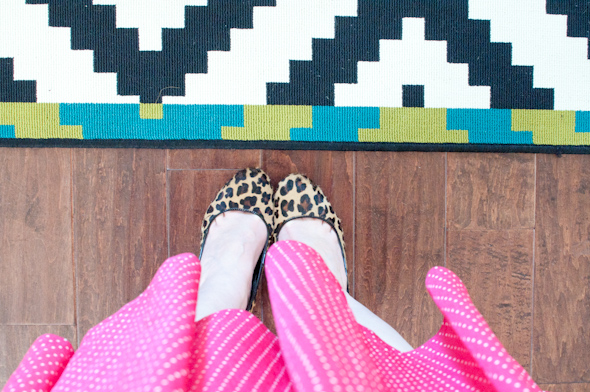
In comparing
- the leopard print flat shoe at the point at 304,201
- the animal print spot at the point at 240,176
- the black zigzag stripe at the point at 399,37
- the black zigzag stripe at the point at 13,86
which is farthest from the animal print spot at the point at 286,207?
the black zigzag stripe at the point at 13,86

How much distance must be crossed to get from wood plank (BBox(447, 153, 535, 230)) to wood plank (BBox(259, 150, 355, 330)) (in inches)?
8.8

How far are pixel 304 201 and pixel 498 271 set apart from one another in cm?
47

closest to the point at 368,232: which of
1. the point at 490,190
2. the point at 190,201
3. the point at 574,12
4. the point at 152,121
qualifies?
the point at 490,190

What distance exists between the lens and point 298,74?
786 mm

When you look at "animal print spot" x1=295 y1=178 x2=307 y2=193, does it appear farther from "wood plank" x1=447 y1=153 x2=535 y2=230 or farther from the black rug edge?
"wood plank" x1=447 y1=153 x2=535 y2=230

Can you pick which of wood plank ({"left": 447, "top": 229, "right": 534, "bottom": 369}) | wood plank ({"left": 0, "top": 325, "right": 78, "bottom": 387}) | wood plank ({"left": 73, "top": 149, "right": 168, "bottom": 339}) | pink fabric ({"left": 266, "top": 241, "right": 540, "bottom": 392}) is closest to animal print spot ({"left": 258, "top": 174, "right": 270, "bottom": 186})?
wood plank ({"left": 73, "top": 149, "right": 168, "bottom": 339})

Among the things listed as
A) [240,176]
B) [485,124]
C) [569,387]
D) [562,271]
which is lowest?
[569,387]

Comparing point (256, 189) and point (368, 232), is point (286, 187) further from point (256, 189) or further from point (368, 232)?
A: point (368, 232)

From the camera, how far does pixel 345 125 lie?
31.2 inches

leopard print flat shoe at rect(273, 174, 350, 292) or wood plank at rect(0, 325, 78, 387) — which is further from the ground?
leopard print flat shoe at rect(273, 174, 350, 292)

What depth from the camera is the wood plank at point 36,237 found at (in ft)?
2.56

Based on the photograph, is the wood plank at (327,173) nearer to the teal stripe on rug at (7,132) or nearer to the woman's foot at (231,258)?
the woman's foot at (231,258)

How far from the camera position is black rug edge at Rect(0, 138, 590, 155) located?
30.6 inches

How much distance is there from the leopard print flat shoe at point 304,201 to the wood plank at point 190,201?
0.12 m
